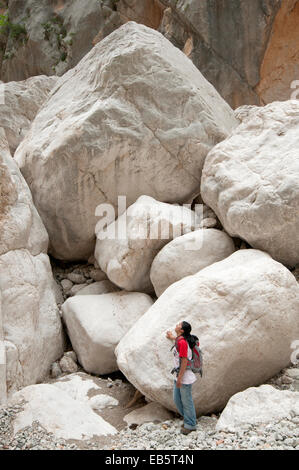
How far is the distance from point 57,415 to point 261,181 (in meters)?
3.49

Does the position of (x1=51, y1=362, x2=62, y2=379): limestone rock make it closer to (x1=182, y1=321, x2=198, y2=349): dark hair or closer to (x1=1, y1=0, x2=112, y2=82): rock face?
(x1=182, y1=321, x2=198, y2=349): dark hair

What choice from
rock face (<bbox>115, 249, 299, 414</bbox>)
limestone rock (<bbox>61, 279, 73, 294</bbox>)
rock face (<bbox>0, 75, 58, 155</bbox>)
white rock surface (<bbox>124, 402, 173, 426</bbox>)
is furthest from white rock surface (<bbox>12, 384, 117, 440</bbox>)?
rock face (<bbox>0, 75, 58, 155</bbox>)

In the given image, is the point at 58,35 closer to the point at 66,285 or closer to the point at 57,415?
the point at 66,285

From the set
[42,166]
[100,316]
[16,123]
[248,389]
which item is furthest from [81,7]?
[248,389]

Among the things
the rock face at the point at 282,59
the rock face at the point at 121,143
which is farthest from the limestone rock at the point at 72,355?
the rock face at the point at 282,59

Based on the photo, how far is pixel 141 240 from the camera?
5.92 metres

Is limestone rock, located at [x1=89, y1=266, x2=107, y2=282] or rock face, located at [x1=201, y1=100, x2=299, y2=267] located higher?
rock face, located at [x1=201, y1=100, x2=299, y2=267]

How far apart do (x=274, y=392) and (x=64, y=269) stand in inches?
160

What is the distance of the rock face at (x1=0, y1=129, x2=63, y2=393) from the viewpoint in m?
5.01

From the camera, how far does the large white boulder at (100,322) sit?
5.61m

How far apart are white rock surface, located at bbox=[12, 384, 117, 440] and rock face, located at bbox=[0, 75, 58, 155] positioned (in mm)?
5784

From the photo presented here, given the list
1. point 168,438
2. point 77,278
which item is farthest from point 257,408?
point 77,278

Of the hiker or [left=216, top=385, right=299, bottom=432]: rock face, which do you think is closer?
[left=216, top=385, right=299, bottom=432]: rock face
